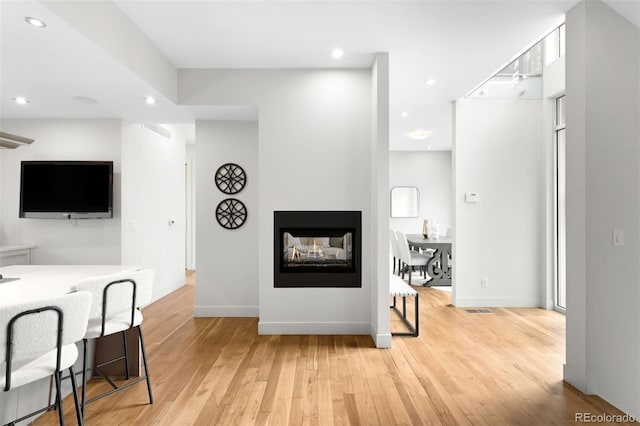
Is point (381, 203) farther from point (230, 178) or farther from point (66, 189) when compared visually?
point (66, 189)

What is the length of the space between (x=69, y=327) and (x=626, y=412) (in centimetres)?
319

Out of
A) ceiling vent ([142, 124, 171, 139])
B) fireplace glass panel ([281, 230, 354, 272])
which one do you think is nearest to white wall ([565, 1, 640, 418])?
fireplace glass panel ([281, 230, 354, 272])

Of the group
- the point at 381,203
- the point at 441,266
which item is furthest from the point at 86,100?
the point at 441,266

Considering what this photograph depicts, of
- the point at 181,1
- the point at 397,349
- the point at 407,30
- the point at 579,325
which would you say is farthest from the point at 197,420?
the point at 407,30

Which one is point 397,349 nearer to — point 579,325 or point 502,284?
point 579,325

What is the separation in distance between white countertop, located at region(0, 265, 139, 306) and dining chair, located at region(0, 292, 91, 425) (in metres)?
0.33

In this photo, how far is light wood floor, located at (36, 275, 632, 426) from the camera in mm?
2250

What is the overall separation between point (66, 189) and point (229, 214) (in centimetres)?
186

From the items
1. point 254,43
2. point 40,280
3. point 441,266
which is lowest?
point 441,266

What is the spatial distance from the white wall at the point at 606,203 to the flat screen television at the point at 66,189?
15.1 feet

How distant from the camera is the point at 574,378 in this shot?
260cm

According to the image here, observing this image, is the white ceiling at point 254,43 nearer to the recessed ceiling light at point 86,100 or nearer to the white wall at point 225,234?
the recessed ceiling light at point 86,100

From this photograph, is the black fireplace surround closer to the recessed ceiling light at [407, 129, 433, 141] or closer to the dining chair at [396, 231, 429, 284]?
the dining chair at [396, 231, 429, 284]

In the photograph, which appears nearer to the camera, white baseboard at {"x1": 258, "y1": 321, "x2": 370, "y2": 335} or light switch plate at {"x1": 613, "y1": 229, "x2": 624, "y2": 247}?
light switch plate at {"x1": 613, "y1": 229, "x2": 624, "y2": 247}
